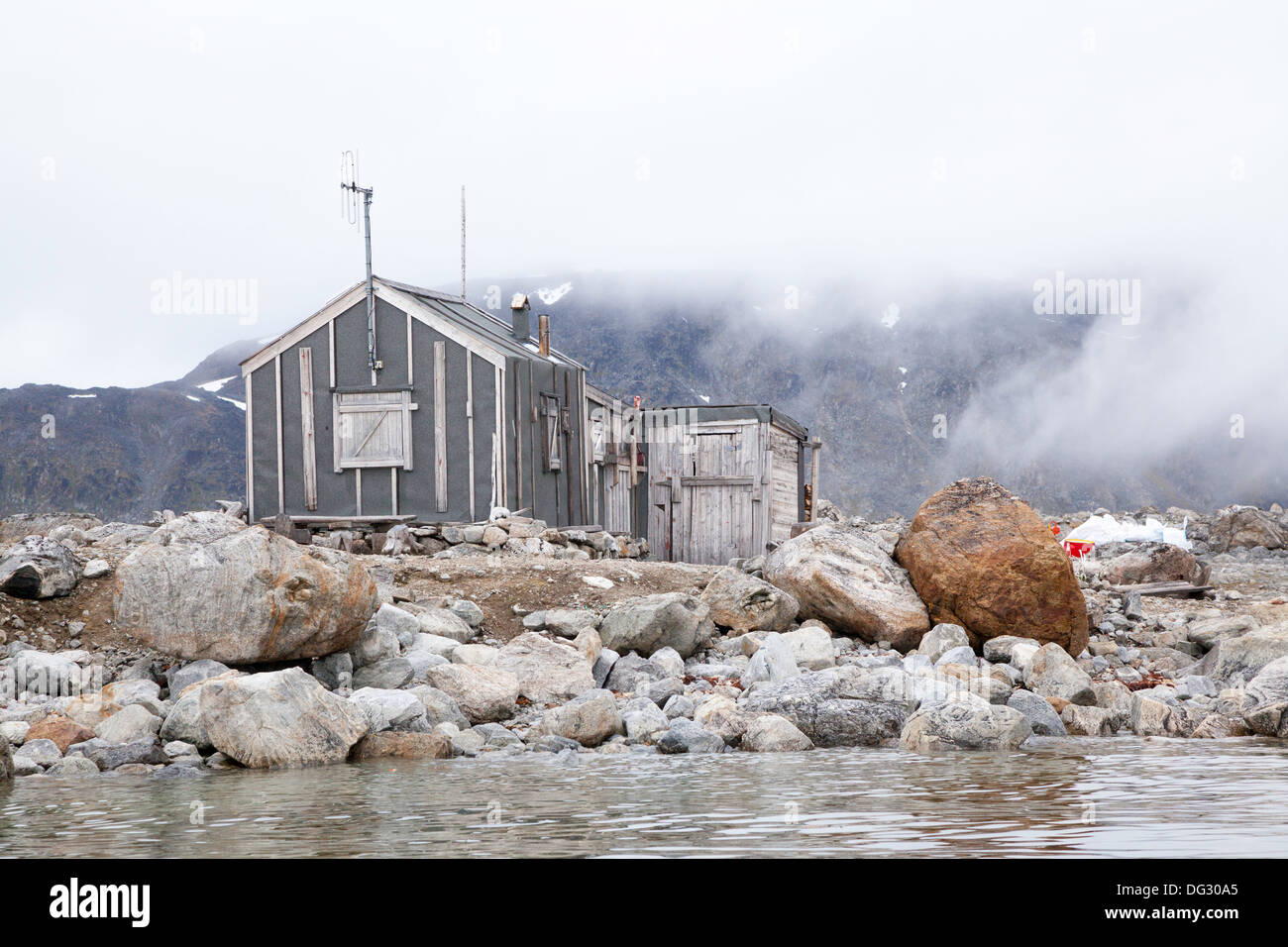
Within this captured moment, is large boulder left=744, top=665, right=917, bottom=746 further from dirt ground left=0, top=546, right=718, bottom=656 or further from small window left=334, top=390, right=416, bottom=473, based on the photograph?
small window left=334, top=390, right=416, bottom=473

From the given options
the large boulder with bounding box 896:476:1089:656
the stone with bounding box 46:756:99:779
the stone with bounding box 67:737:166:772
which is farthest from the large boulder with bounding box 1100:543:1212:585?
the stone with bounding box 46:756:99:779

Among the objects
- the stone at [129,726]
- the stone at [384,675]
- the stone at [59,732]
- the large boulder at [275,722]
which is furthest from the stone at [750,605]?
the stone at [59,732]

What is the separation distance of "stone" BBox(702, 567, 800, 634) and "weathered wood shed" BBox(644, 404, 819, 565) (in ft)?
37.5

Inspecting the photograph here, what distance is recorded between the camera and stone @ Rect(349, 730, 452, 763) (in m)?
9.14

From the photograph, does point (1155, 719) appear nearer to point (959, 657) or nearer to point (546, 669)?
point (959, 657)

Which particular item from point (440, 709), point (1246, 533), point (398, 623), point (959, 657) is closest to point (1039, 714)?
point (959, 657)

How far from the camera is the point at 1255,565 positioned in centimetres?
3172

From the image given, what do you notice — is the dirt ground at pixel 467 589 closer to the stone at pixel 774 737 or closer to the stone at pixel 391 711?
the stone at pixel 391 711

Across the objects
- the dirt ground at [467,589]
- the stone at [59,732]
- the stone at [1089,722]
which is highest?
the dirt ground at [467,589]

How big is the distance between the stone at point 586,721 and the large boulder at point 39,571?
6.37 m

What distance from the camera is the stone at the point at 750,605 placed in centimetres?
1421

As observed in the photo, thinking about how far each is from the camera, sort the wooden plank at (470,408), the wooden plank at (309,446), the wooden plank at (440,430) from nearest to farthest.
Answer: the wooden plank at (470,408) < the wooden plank at (440,430) < the wooden plank at (309,446)
